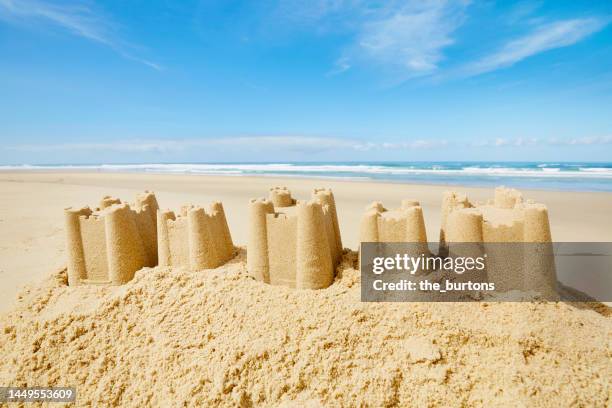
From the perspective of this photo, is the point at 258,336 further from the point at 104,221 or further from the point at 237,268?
the point at 104,221

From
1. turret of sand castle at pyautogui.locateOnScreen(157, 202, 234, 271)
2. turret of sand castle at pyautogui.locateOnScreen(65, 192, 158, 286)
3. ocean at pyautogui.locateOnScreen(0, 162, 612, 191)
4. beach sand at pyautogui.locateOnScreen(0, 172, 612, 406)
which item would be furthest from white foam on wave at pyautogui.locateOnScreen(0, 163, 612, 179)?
beach sand at pyautogui.locateOnScreen(0, 172, 612, 406)

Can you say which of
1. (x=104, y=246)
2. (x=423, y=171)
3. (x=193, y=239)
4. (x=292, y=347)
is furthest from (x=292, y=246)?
(x=423, y=171)

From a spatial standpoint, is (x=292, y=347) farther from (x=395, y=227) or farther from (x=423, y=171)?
(x=423, y=171)

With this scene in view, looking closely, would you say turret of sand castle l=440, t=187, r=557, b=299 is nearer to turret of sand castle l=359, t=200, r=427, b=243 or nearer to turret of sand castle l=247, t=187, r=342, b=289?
turret of sand castle l=359, t=200, r=427, b=243

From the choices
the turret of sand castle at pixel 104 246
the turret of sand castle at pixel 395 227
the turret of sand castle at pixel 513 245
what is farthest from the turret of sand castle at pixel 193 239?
the turret of sand castle at pixel 513 245

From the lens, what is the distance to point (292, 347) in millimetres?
2184

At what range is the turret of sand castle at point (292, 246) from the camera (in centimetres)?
248

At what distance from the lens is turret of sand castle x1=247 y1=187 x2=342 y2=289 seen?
8.14 ft

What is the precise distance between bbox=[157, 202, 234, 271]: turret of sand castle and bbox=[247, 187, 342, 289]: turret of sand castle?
1.25ft

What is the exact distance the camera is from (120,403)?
2.25 m

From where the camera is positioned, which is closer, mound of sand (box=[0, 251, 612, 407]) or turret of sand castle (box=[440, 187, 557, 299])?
mound of sand (box=[0, 251, 612, 407])

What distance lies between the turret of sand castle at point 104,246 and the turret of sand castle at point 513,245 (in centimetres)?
279

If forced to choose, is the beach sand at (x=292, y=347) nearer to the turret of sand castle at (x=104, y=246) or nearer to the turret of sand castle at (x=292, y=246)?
the turret of sand castle at (x=292, y=246)

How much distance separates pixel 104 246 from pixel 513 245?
136 inches
